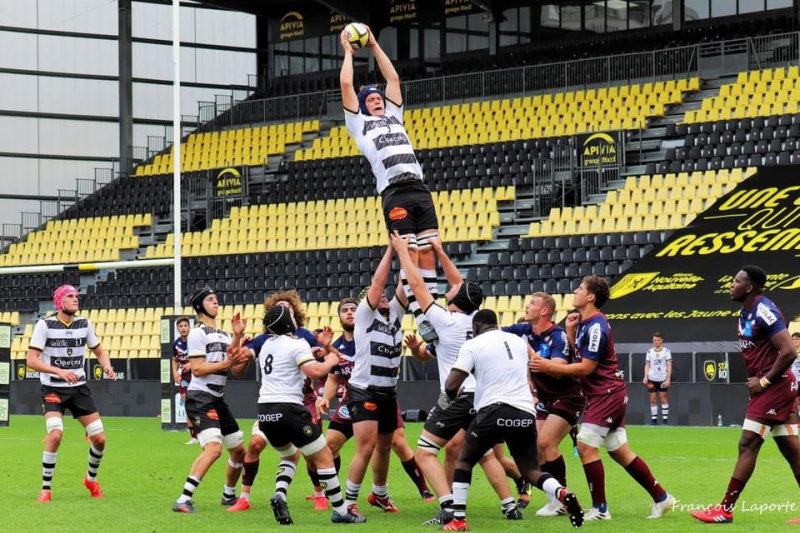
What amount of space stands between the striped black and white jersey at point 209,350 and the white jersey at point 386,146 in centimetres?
219

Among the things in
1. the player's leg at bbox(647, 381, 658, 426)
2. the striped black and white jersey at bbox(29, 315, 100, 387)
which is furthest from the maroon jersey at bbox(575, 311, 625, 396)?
the player's leg at bbox(647, 381, 658, 426)

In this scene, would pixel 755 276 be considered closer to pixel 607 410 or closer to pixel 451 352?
pixel 607 410

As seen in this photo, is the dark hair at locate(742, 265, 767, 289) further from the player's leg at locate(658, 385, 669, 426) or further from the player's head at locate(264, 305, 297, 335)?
the player's leg at locate(658, 385, 669, 426)

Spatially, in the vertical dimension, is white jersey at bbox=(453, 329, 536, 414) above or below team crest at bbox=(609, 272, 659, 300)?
below

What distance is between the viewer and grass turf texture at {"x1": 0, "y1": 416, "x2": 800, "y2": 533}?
11570 mm

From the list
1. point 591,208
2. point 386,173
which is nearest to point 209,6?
point 591,208

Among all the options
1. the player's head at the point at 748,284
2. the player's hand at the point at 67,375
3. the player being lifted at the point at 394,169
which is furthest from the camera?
the player's hand at the point at 67,375

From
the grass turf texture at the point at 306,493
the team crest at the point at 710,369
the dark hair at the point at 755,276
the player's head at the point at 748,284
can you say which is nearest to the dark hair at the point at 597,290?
the player's head at the point at 748,284

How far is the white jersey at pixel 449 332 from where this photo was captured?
1188 centimetres

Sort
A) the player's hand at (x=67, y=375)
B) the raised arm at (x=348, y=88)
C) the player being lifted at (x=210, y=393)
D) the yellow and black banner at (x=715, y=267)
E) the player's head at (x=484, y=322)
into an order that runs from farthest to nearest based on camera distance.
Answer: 1. the yellow and black banner at (x=715, y=267)
2. the player's hand at (x=67, y=375)
3. the player being lifted at (x=210, y=393)
4. the raised arm at (x=348, y=88)
5. the player's head at (x=484, y=322)

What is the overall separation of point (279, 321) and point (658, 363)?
15761mm

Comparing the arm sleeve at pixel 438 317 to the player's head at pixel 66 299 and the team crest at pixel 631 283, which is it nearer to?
the player's head at pixel 66 299

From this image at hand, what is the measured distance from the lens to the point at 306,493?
1463 cm

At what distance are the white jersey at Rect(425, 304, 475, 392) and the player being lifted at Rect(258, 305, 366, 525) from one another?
3.08ft
